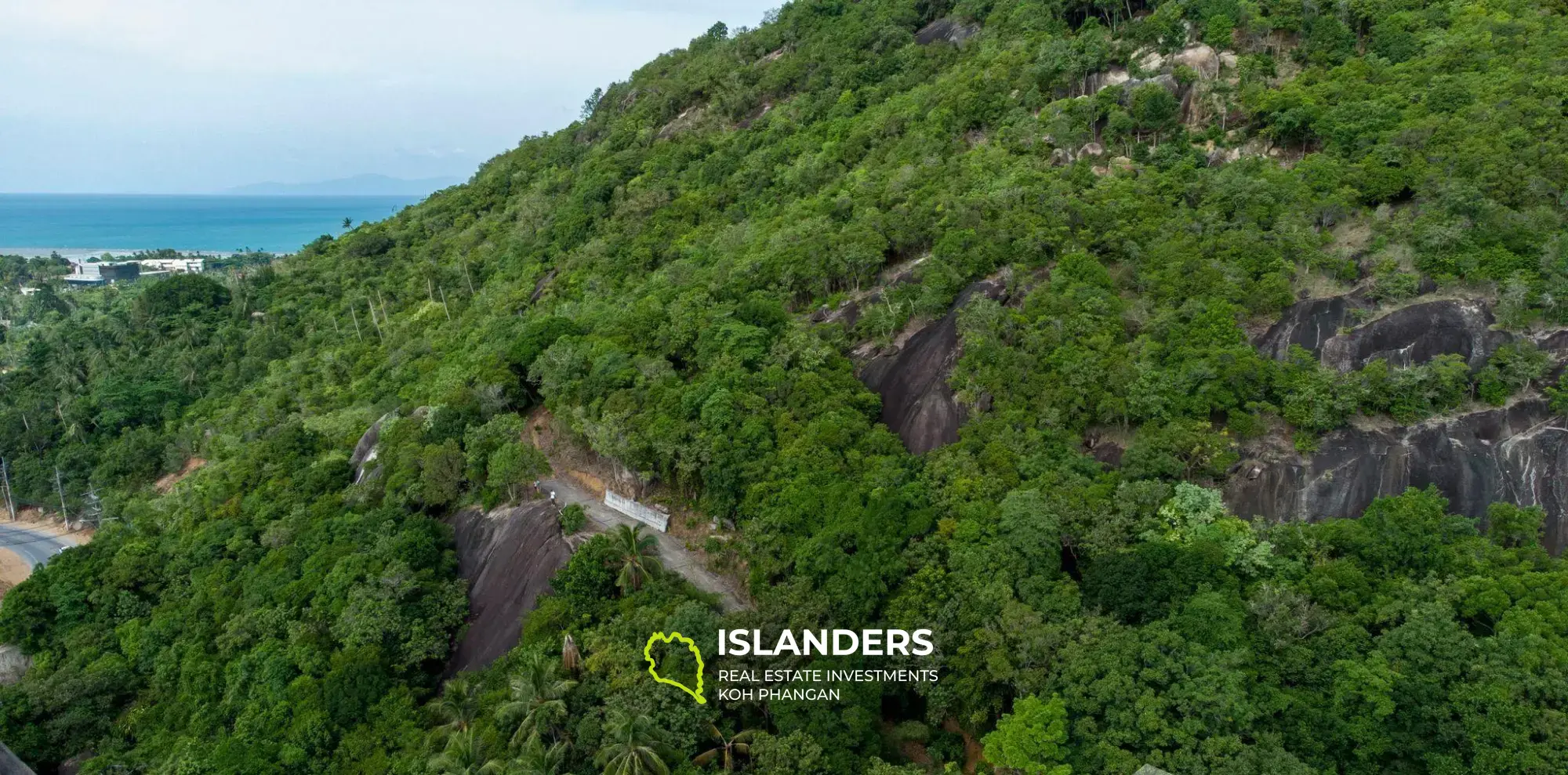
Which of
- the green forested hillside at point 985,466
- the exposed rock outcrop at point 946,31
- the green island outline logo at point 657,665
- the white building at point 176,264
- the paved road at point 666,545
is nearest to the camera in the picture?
the green forested hillside at point 985,466

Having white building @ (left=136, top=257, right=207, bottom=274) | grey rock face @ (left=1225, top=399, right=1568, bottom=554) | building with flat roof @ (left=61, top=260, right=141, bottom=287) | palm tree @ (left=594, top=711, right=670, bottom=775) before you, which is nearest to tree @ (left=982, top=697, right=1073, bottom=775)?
palm tree @ (left=594, top=711, right=670, bottom=775)

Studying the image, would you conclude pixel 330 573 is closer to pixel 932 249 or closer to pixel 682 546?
pixel 682 546

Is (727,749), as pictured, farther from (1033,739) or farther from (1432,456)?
(1432,456)

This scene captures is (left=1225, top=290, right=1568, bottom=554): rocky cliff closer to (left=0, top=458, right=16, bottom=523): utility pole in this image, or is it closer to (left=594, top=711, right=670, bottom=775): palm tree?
(left=594, top=711, right=670, bottom=775): palm tree

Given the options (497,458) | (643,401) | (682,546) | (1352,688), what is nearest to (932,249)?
(643,401)

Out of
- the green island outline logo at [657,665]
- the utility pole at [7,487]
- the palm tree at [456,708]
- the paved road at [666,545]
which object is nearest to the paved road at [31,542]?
the utility pole at [7,487]

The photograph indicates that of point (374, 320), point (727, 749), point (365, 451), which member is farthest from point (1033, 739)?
point (374, 320)

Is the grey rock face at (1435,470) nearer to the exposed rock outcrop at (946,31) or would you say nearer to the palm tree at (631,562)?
the palm tree at (631,562)

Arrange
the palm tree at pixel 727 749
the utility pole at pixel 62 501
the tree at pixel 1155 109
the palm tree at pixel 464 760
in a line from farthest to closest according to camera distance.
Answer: the utility pole at pixel 62 501 < the tree at pixel 1155 109 < the palm tree at pixel 727 749 < the palm tree at pixel 464 760
